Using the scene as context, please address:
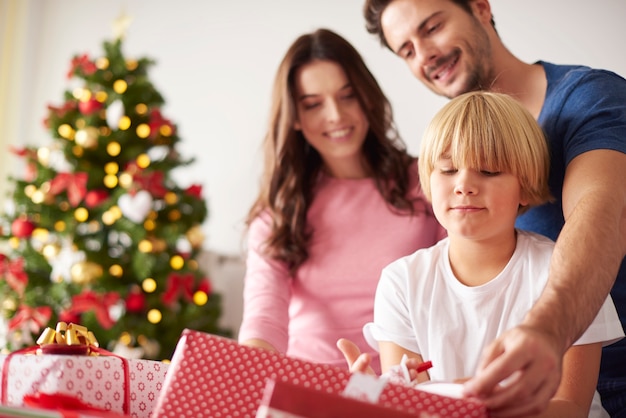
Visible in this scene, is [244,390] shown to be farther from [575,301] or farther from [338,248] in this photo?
[338,248]

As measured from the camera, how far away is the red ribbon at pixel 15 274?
2.69 meters

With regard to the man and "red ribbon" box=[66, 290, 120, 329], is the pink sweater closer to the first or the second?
the man

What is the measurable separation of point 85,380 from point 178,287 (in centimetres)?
181

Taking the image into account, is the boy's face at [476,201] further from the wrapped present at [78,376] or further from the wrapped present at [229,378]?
the wrapped present at [78,376]

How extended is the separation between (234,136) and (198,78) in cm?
40

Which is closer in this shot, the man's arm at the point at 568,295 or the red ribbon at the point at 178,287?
the man's arm at the point at 568,295

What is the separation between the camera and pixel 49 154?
281 centimetres

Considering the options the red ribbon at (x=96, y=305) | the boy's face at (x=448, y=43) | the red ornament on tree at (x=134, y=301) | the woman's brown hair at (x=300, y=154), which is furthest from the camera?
the red ornament on tree at (x=134, y=301)

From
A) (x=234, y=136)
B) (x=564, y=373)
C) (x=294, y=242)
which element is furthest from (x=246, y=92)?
(x=564, y=373)

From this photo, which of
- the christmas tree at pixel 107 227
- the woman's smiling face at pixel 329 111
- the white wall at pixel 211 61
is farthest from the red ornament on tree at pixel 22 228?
the woman's smiling face at pixel 329 111

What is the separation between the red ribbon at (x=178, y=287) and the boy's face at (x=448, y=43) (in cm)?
150

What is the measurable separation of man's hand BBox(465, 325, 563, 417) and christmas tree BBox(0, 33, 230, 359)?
208 cm

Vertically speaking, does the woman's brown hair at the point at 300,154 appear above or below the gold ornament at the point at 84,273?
above

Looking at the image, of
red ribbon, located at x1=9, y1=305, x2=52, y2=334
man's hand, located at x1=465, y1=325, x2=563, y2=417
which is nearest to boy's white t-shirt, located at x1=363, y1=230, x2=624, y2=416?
man's hand, located at x1=465, y1=325, x2=563, y2=417
